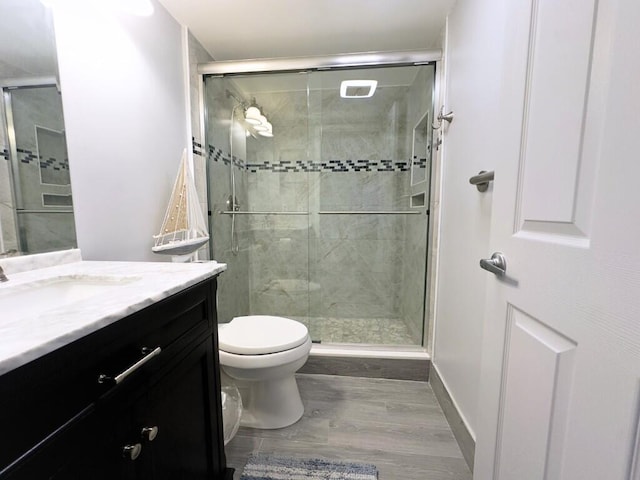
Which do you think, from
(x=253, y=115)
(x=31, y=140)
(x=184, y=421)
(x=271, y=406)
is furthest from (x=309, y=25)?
(x=271, y=406)

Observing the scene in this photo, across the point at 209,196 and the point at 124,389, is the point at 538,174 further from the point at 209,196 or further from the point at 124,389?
the point at 209,196

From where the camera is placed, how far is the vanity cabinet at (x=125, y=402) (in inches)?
14.9

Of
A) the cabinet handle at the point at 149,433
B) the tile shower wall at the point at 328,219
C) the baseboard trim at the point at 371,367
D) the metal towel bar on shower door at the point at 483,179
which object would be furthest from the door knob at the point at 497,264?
the tile shower wall at the point at 328,219

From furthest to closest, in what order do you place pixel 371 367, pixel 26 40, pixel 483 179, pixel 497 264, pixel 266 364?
pixel 371 367, pixel 266 364, pixel 483 179, pixel 26 40, pixel 497 264

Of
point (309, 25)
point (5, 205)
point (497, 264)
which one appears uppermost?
point (309, 25)

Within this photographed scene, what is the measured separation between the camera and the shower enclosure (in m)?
2.20

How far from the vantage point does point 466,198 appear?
1.27 meters

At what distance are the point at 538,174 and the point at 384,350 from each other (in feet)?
4.89

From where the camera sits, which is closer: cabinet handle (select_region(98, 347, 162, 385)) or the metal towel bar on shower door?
cabinet handle (select_region(98, 347, 162, 385))

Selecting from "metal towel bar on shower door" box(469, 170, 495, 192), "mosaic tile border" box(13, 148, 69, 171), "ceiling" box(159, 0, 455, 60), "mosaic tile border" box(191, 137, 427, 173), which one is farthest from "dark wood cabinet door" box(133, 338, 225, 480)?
"mosaic tile border" box(191, 137, 427, 173)

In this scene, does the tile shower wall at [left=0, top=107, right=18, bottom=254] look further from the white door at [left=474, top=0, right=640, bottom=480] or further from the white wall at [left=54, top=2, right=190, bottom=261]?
the white door at [left=474, top=0, right=640, bottom=480]

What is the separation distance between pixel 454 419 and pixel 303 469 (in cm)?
73

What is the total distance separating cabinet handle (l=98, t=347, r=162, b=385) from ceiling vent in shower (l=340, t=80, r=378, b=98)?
208 cm

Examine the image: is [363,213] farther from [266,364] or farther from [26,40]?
[26,40]
